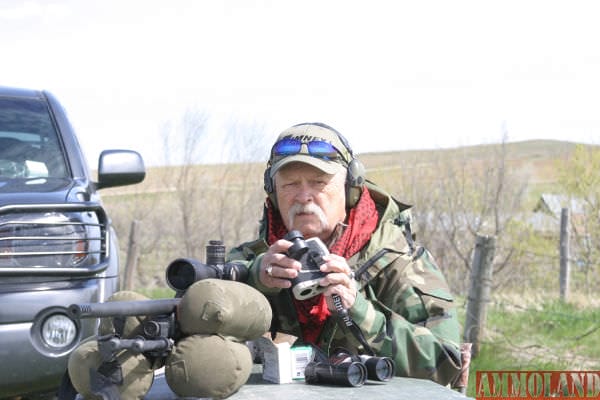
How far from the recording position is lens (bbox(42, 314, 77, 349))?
3947 millimetres

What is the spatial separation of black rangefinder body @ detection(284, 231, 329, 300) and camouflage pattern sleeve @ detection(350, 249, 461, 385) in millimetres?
225

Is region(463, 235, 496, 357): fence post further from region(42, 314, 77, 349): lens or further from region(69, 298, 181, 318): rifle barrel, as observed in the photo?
region(69, 298, 181, 318): rifle barrel

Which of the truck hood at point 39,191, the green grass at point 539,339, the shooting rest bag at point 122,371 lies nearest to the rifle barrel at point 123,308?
the shooting rest bag at point 122,371

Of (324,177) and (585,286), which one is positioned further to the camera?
(585,286)

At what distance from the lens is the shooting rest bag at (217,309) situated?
2238 mm

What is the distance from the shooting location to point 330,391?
249 centimetres

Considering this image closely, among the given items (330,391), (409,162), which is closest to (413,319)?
(330,391)

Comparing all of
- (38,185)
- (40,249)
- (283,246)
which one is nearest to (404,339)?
(283,246)

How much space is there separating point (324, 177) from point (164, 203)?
1512cm

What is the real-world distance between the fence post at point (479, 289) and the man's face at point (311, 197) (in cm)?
424

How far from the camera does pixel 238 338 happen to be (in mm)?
2344

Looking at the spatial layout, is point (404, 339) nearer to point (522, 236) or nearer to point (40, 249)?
point (40, 249)

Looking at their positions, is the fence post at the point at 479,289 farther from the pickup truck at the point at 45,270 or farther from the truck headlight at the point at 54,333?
the truck headlight at the point at 54,333

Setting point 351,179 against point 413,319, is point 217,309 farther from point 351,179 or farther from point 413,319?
point 351,179
